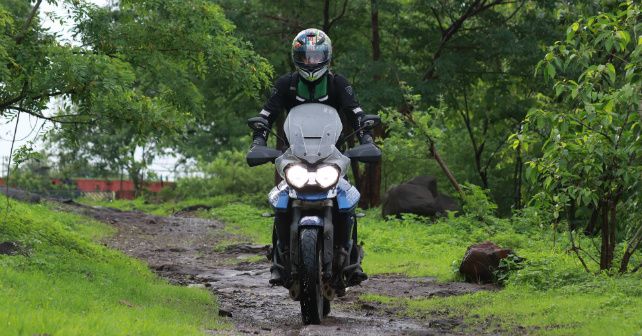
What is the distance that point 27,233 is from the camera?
11906 mm

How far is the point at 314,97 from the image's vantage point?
28.0ft

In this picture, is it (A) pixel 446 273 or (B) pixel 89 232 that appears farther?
(B) pixel 89 232

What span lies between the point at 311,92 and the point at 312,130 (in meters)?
0.63

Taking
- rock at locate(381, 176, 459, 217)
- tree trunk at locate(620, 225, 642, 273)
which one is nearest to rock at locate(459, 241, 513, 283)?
tree trunk at locate(620, 225, 642, 273)

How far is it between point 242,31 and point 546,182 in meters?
17.4

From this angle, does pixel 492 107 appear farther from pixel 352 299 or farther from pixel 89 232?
pixel 352 299

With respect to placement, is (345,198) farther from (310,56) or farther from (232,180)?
(232,180)

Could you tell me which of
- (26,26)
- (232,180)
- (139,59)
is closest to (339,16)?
(139,59)

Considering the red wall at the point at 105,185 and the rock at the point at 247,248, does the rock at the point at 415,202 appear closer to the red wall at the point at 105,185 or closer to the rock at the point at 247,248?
the rock at the point at 247,248

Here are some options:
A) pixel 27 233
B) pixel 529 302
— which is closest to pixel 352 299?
pixel 529 302

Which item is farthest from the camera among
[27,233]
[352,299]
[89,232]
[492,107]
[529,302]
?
[492,107]

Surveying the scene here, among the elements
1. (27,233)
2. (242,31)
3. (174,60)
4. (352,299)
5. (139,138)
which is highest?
(242,31)

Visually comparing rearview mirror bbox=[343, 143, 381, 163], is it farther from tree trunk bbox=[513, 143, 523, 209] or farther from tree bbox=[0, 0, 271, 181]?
tree trunk bbox=[513, 143, 523, 209]

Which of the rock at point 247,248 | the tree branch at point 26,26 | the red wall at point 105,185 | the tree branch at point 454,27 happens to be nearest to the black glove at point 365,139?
the tree branch at point 26,26
